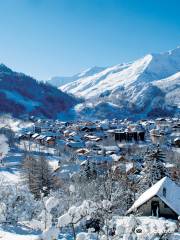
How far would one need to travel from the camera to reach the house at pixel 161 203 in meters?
24.9

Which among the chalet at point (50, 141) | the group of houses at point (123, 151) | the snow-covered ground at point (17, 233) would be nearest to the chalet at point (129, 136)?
the group of houses at point (123, 151)

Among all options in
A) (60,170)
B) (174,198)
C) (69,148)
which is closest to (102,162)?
(60,170)

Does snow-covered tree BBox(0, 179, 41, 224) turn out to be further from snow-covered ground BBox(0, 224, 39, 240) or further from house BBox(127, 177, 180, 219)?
house BBox(127, 177, 180, 219)

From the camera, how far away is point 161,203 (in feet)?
82.4

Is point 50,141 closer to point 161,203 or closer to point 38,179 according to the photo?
point 38,179

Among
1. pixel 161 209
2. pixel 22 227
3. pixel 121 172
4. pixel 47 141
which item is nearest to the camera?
pixel 22 227

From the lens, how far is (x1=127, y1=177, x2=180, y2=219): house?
81.7ft

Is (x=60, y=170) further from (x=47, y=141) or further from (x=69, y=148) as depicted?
(x=47, y=141)

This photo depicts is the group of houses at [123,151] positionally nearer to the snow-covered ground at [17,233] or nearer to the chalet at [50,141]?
the chalet at [50,141]

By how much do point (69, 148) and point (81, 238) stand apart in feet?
250

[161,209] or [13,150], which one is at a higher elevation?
[13,150]

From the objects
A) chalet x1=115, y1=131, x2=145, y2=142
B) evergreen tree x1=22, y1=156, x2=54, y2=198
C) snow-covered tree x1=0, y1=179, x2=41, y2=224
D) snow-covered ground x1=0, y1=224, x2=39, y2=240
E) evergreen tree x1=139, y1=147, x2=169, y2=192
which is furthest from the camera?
chalet x1=115, y1=131, x2=145, y2=142

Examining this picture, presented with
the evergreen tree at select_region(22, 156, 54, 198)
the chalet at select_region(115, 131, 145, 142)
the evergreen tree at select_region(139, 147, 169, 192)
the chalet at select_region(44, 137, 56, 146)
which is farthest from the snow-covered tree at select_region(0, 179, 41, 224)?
the chalet at select_region(115, 131, 145, 142)

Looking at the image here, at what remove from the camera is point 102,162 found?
64438 millimetres
